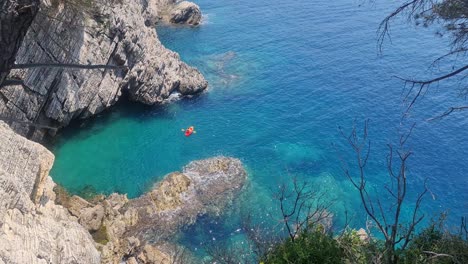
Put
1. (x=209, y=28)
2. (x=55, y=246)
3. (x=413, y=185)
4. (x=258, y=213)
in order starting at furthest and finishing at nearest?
(x=209, y=28), (x=413, y=185), (x=258, y=213), (x=55, y=246)

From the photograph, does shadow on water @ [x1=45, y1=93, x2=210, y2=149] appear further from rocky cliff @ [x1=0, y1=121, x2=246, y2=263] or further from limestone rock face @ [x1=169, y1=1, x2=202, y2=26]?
limestone rock face @ [x1=169, y1=1, x2=202, y2=26]

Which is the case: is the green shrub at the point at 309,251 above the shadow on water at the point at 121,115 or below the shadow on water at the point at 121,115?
above

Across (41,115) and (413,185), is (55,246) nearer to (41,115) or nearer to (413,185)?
(41,115)

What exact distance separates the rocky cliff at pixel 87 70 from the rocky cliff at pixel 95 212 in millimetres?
5803

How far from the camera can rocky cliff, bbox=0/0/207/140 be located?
24.8m

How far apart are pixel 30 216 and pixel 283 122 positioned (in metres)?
25.0

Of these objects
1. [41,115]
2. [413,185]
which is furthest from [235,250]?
[41,115]

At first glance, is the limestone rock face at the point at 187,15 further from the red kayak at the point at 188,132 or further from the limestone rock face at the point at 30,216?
the limestone rock face at the point at 30,216

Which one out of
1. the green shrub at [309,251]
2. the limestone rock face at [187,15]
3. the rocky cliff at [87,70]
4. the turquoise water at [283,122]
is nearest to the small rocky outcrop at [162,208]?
the turquoise water at [283,122]

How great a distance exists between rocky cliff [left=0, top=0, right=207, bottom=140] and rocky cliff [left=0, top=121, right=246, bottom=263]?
228 inches

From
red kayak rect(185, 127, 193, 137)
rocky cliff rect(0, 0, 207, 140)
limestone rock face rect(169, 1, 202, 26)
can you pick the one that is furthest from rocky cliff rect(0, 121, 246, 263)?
limestone rock face rect(169, 1, 202, 26)

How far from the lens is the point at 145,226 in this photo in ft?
80.2

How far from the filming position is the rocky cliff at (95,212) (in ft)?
40.0

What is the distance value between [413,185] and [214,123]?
15.8 m
